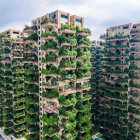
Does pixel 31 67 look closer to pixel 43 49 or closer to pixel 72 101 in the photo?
pixel 43 49

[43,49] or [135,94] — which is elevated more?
[43,49]

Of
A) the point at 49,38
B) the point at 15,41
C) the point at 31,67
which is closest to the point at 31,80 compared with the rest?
the point at 31,67


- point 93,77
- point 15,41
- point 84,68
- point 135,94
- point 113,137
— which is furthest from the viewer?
point 93,77

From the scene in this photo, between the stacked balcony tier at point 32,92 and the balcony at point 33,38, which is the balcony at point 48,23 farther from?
the stacked balcony tier at point 32,92

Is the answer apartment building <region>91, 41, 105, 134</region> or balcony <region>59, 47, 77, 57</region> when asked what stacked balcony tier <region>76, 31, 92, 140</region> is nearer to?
balcony <region>59, 47, 77, 57</region>

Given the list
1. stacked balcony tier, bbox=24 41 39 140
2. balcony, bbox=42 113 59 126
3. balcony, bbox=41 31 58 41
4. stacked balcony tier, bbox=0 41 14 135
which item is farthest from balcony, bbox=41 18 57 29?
stacked balcony tier, bbox=0 41 14 135

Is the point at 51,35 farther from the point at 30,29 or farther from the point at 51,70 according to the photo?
the point at 30,29
